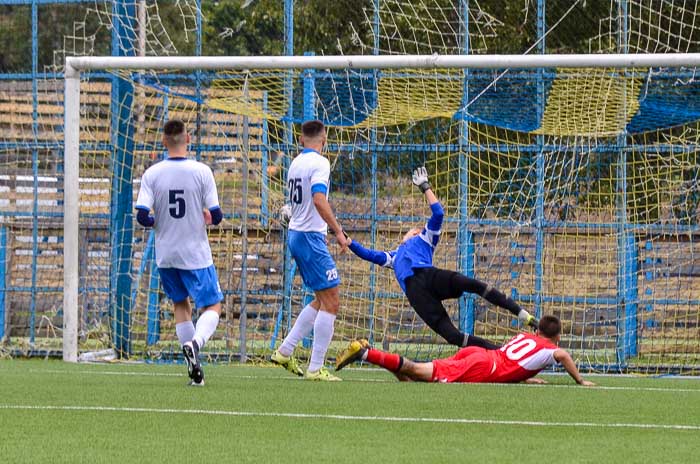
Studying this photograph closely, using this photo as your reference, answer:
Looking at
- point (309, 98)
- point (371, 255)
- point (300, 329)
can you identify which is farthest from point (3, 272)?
point (300, 329)

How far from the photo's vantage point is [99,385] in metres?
10.3

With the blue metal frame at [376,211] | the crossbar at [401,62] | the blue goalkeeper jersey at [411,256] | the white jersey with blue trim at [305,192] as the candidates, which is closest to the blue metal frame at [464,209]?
the blue metal frame at [376,211]

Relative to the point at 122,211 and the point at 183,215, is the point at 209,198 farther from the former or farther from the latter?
the point at 122,211

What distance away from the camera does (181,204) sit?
34.4 feet

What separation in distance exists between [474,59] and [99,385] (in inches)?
182

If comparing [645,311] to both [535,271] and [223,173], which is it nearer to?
[535,271]

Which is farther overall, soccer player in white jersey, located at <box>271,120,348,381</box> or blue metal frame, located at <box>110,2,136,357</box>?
blue metal frame, located at <box>110,2,136,357</box>

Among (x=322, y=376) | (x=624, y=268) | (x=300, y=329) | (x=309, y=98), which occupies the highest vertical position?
(x=309, y=98)

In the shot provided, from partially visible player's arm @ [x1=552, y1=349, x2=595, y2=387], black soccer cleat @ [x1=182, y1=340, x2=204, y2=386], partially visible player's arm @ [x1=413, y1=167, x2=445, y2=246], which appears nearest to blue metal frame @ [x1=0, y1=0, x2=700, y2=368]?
partially visible player's arm @ [x1=413, y1=167, x2=445, y2=246]

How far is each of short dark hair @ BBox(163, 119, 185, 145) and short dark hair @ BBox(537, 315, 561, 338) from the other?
316 cm

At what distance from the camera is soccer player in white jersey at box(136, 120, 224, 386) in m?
10.4

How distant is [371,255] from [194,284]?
6.48 feet

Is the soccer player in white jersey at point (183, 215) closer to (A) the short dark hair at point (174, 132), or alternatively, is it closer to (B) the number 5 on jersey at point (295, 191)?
(A) the short dark hair at point (174, 132)

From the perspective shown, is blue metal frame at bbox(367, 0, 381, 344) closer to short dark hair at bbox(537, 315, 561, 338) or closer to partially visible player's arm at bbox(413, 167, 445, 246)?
partially visible player's arm at bbox(413, 167, 445, 246)
